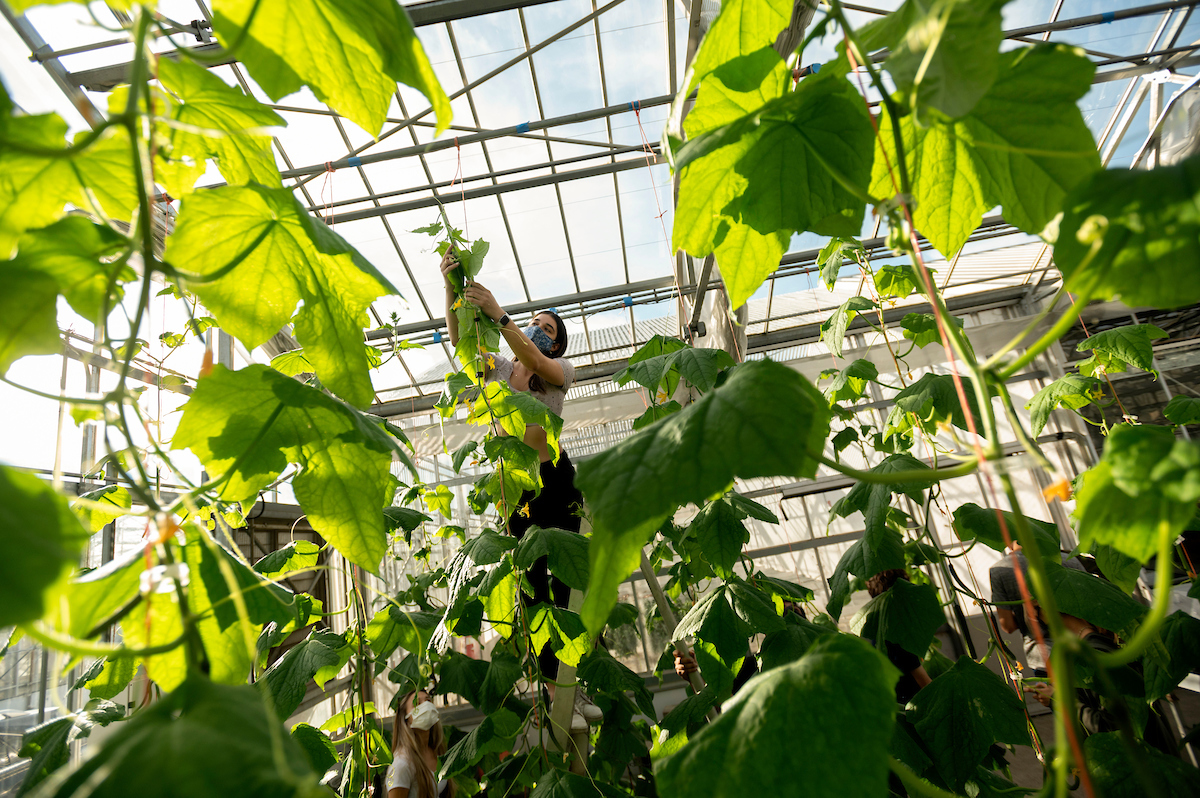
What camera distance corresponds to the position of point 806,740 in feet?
1.03

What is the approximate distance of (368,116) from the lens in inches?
18.6

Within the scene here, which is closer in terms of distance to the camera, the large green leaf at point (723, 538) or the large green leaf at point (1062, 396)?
the large green leaf at point (723, 538)

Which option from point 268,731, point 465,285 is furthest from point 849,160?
point 465,285

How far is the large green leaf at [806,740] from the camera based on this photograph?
30cm

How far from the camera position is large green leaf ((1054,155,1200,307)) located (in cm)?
28

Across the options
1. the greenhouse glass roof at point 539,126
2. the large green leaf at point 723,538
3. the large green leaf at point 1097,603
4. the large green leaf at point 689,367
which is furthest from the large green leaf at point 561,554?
the greenhouse glass roof at point 539,126

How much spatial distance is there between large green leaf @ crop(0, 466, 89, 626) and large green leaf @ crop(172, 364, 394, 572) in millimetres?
247

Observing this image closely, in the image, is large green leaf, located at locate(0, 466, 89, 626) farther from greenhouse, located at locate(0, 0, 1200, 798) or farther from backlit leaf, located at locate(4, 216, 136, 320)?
backlit leaf, located at locate(4, 216, 136, 320)

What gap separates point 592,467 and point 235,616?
28 cm

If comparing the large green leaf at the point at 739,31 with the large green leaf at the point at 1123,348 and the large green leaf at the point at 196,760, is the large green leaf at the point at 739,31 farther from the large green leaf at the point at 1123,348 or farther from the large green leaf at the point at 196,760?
the large green leaf at the point at 1123,348

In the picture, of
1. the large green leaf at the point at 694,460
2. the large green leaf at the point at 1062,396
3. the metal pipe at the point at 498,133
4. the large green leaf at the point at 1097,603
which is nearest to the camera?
the large green leaf at the point at 694,460

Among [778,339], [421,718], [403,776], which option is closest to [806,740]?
[421,718]

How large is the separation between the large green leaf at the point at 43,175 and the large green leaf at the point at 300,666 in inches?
41.5

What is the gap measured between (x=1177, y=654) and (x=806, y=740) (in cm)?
122
